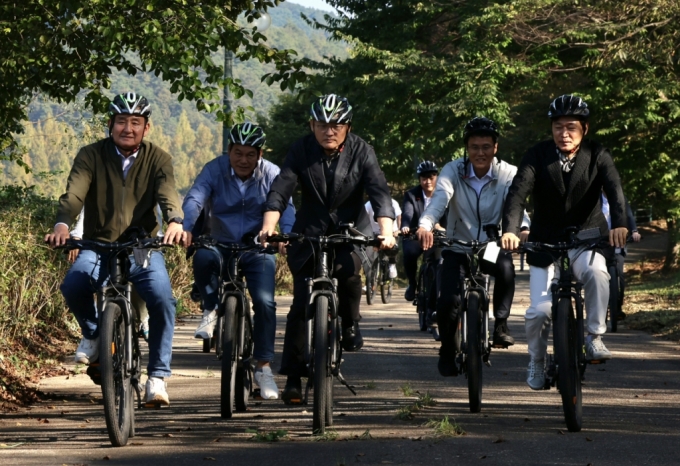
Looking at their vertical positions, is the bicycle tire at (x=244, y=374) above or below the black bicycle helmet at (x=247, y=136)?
below

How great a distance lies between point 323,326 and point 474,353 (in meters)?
1.27

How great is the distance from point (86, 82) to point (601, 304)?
359 inches

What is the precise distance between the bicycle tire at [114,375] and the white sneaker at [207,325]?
12.5 feet

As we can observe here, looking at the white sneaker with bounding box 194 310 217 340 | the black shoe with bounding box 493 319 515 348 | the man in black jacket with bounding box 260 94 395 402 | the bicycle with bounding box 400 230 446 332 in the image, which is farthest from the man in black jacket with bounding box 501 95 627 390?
the bicycle with bounding box 400 230 446 332

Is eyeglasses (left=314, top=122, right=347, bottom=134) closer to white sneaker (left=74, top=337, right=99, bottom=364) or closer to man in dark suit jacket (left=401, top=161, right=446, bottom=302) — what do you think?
white sneaker (left=74, top=337, right=99, bottom=364)

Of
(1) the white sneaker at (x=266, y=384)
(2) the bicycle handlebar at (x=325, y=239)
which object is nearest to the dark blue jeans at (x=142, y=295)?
(2) the bicycle handlebar at (x=325, y=239)

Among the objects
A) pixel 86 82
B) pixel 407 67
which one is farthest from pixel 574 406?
pixel 407 67

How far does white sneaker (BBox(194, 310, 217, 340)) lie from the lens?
11.4 m

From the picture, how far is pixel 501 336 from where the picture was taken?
31.7 feet

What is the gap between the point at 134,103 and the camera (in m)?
8.11

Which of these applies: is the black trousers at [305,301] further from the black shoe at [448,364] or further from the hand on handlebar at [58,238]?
the hand on handlebar at [58,238]

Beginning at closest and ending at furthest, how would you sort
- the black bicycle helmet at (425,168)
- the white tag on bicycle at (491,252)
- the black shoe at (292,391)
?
the black shoe at (292,391)
the white tag on bicycle at (491,252)
the black bicycle helmet at (425,168)

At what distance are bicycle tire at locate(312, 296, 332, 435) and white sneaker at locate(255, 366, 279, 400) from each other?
1.34 metres

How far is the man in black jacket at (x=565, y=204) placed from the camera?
8156mm
